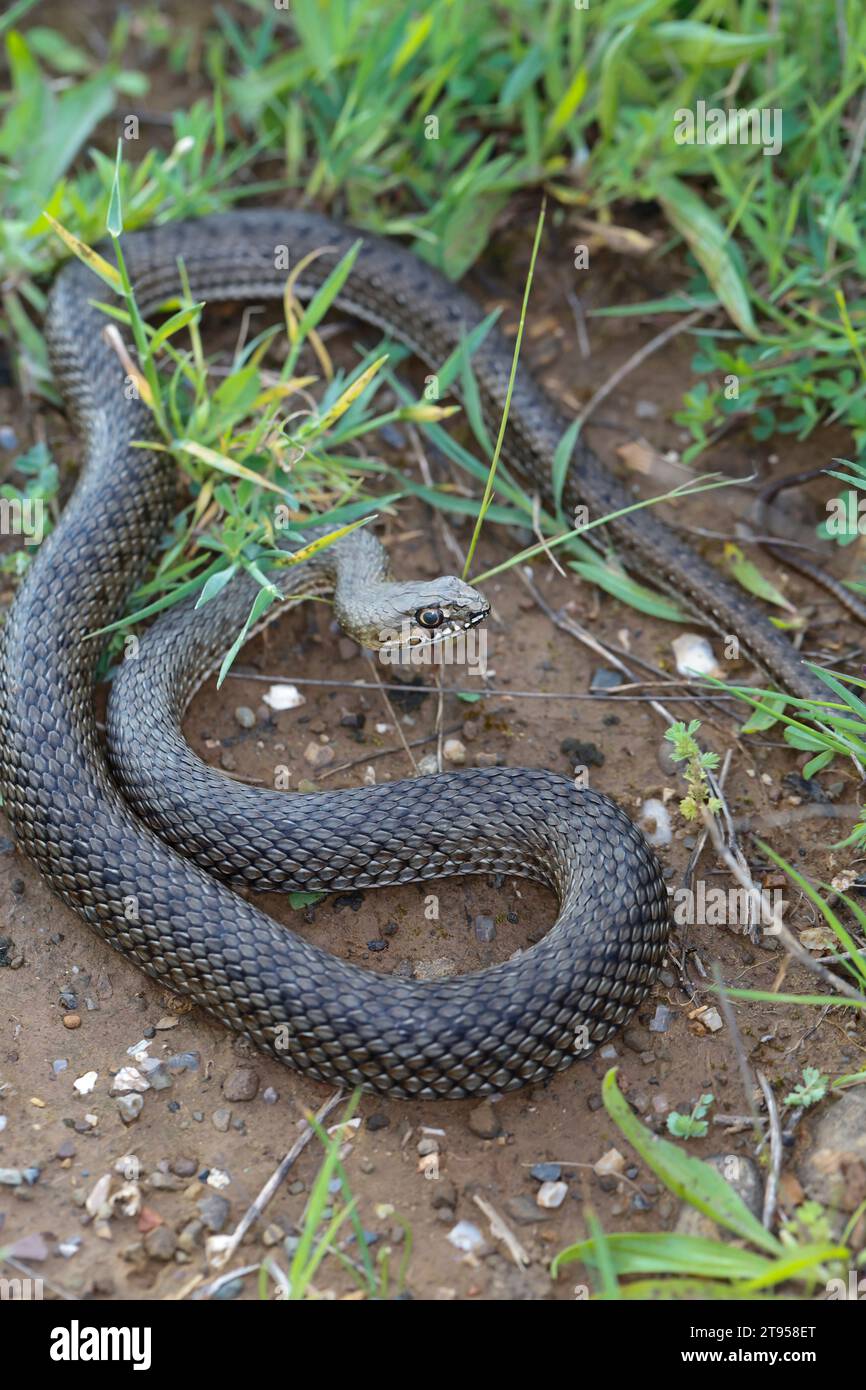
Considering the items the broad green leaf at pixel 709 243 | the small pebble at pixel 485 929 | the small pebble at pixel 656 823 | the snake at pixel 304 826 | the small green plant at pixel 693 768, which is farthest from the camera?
the broad green leaf at pixel 709 243

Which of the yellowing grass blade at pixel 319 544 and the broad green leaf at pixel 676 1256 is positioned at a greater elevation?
the yellowing grass blade at pixel 319 544

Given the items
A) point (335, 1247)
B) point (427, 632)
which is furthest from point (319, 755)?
point (335, 1247)

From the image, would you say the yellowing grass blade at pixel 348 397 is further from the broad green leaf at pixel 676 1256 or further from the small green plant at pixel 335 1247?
the broad green leaf at pixel 676 1256

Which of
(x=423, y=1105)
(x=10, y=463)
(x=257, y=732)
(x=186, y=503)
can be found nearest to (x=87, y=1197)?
(x=423, y=1105)

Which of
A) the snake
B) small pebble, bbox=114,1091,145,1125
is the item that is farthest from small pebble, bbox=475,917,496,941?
small pebble, bbox=114,1091,145,1125

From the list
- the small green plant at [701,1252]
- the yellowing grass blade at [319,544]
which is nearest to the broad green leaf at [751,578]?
the yellowing grass blade at [319,544]

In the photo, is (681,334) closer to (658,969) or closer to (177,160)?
(177,160)
